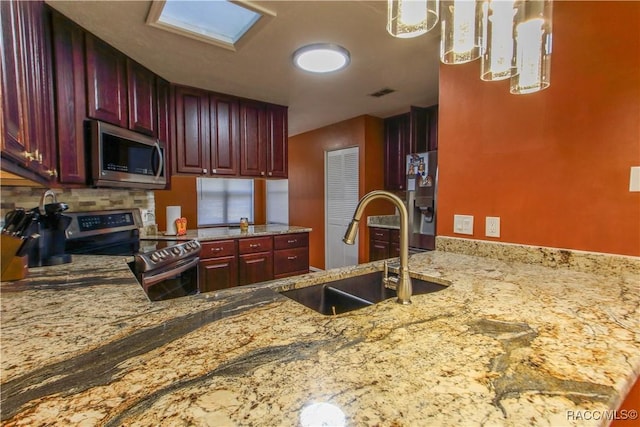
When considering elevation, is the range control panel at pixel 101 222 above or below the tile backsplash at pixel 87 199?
below

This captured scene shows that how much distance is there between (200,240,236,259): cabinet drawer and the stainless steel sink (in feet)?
5.86

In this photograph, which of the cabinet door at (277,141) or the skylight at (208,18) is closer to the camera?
the skylight at (208,18)

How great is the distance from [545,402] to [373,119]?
3.79m

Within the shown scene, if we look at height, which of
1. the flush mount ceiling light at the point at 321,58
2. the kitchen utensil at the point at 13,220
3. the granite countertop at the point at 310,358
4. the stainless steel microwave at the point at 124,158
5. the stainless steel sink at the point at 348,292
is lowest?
the stainless steel sink at the point at 348,292

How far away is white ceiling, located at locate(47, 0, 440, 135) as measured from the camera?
1697 mm

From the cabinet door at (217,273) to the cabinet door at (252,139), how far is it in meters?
0.99

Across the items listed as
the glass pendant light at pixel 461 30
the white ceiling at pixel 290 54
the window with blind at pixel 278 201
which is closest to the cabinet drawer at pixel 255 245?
the white ceiling at pixel 290 54

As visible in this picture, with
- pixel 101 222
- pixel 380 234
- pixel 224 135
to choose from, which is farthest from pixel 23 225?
pixel 380 234

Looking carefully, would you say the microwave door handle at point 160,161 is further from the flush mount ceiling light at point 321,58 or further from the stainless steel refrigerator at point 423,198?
the stainless steel refrigerator at point 423,198

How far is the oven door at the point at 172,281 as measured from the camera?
1.79 m

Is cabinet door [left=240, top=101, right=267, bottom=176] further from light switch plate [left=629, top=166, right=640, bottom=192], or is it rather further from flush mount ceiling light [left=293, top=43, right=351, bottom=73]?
light switch plate [left=629, top=166, right=640, bottom=192]

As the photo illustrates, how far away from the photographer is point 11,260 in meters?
1.17

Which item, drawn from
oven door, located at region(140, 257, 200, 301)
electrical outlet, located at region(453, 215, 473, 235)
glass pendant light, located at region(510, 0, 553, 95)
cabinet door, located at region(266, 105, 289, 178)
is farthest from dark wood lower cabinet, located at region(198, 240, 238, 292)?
glass pendant light, located at region(510, 0, 553, 95)

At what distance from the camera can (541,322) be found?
30.9 inches
